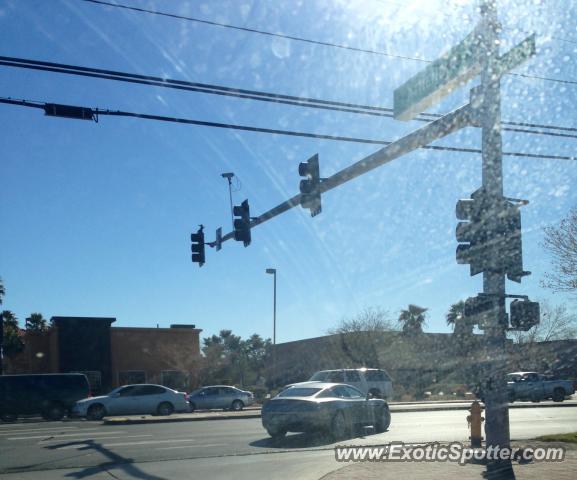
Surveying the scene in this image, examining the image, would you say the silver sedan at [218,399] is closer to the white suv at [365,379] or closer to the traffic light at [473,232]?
the white suv at [365,379]

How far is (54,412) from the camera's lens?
31078 mm

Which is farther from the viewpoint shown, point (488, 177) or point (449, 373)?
point (449, 373)

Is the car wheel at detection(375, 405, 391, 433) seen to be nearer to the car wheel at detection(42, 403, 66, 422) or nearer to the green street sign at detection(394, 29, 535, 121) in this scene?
the green street sign at detection(394, 29, 535, 121)

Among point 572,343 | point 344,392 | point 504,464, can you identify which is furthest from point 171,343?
point 504,464

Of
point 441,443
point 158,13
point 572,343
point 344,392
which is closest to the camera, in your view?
point 158,13

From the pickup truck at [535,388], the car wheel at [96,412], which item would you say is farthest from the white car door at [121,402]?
the pickup truck at [535,388]

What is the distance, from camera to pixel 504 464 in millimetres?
11266

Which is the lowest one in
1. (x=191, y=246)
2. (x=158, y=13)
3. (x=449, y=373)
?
(x=449, y=373)

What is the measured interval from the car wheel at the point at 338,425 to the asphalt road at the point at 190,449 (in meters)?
0.30

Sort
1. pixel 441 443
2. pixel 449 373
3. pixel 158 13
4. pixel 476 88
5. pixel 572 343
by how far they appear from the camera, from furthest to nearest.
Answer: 1. pixel 572 343
2. pixel 449 373
3. pixel 441 443
4. pixel 158 13
5. pixel 476 88

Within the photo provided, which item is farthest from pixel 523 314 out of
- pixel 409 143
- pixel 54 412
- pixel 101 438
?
pixel 54 412

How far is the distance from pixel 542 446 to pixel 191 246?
10.8 metres

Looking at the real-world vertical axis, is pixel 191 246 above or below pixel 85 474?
above

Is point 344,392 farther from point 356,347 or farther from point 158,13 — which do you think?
point 356,347
